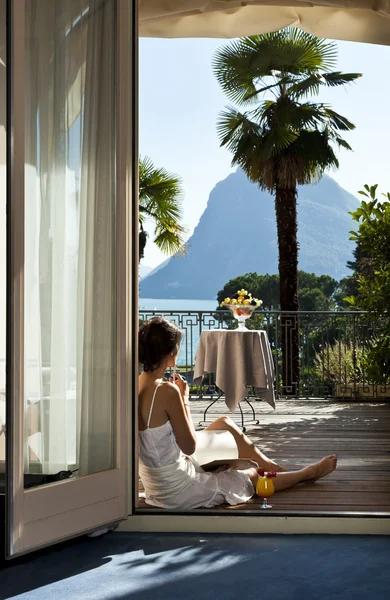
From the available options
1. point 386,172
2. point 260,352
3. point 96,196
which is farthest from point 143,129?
point 96,196

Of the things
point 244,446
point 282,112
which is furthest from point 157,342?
point 282,112

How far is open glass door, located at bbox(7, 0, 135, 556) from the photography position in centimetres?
270

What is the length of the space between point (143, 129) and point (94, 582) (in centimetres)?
3193

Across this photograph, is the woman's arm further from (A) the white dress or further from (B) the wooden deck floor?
(B) the wooden deck floor

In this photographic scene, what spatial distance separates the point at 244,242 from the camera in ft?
137

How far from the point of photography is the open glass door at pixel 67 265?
2697mm

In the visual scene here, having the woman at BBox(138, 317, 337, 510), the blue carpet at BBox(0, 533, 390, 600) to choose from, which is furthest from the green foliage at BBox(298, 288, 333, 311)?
the blue carpet at BBox(0, 533, 390, 600)

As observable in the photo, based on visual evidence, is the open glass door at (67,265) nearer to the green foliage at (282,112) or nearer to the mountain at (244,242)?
the green foliage at (282,112)

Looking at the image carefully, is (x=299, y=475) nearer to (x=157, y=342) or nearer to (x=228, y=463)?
(x=228, y=463)

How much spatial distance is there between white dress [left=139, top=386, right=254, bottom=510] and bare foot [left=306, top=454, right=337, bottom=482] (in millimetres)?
562

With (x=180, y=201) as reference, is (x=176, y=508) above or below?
below

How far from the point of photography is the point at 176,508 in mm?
3326

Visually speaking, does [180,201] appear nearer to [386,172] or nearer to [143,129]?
[143,129]

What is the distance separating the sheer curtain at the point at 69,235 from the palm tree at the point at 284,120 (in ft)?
21.1
